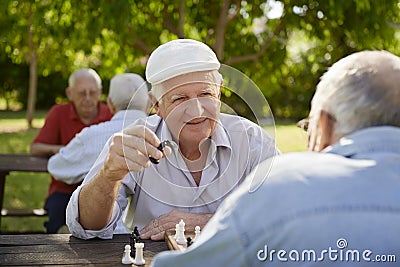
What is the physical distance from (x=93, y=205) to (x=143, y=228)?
0.80 feet

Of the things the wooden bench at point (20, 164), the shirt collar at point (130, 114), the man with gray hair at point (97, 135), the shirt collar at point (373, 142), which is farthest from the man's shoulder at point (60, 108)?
the shirt collar at point (373, 142)

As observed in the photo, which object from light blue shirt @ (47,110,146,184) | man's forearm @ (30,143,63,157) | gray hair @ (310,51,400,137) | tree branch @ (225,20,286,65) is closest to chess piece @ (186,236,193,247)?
gray hair @ (310,51,400,137)

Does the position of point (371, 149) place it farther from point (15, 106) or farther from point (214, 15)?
point (15, 106)

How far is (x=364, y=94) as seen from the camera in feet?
5.22

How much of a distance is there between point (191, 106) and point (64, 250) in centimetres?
75

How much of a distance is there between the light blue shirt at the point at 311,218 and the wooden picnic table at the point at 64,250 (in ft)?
2.75

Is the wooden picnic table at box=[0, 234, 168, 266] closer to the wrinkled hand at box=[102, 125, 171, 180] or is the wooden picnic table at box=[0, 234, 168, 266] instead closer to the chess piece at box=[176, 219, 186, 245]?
the chess piece at box=[176, 219, 186, 245]

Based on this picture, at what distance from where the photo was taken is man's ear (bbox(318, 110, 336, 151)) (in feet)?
5.48

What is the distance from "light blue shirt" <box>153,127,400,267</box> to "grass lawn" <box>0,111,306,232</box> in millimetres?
1232

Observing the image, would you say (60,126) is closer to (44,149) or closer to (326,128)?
(44,149)

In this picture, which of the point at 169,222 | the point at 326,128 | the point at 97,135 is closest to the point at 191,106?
the point at 169,222

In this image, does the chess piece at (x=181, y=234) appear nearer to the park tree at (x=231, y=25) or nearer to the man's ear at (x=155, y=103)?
the man's ear at (x=155, y=103)

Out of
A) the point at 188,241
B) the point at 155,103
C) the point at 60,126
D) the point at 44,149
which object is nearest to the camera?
the point at 188,241

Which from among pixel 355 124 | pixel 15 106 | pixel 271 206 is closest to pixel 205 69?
pixel 355 124
